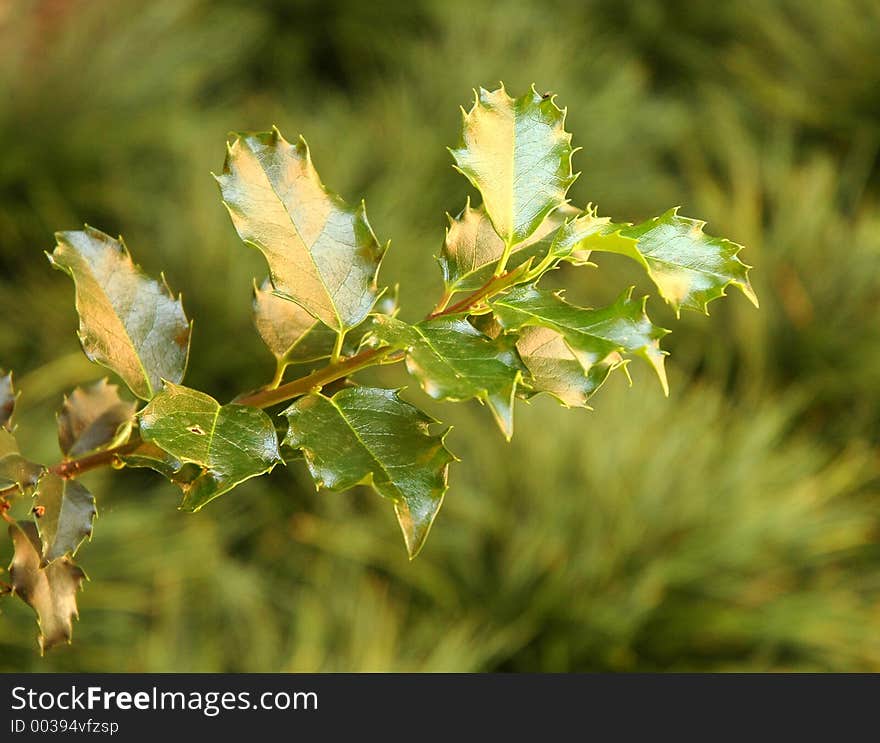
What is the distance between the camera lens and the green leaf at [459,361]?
0.93ft

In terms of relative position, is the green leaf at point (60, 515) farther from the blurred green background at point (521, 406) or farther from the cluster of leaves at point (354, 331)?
the blurred green background at point (521, 406)

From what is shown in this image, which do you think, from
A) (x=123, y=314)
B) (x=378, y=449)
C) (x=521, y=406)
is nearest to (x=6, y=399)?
(x=123, y=314)

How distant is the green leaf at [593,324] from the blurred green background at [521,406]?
1.05 metres

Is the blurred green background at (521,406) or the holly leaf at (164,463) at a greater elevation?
the blurred green background at (521,406)

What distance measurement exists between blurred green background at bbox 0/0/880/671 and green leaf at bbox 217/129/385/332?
974 mm

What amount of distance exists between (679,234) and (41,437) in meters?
1.44

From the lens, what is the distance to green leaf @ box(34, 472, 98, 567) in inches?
13.8

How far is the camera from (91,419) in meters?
0.45

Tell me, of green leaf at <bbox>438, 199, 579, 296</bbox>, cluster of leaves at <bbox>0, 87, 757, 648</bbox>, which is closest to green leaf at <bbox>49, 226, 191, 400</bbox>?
cluster of leaves at <bbox>0, 87, 757, 648</bbox>

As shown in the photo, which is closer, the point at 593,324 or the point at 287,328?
the point at 593,324

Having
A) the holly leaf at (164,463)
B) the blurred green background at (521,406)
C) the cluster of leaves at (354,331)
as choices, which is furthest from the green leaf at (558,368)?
the blurred green background at (521,406)

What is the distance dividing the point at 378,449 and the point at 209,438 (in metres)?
0.05

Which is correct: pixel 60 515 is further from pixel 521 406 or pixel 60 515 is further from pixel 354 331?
pixel 521 406

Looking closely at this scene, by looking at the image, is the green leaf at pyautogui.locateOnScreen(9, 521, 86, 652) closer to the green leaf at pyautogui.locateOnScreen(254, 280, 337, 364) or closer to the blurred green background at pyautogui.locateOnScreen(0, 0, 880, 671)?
the green leaf at pyautogui.locateOnScreen(254, 280, 337, 364)
